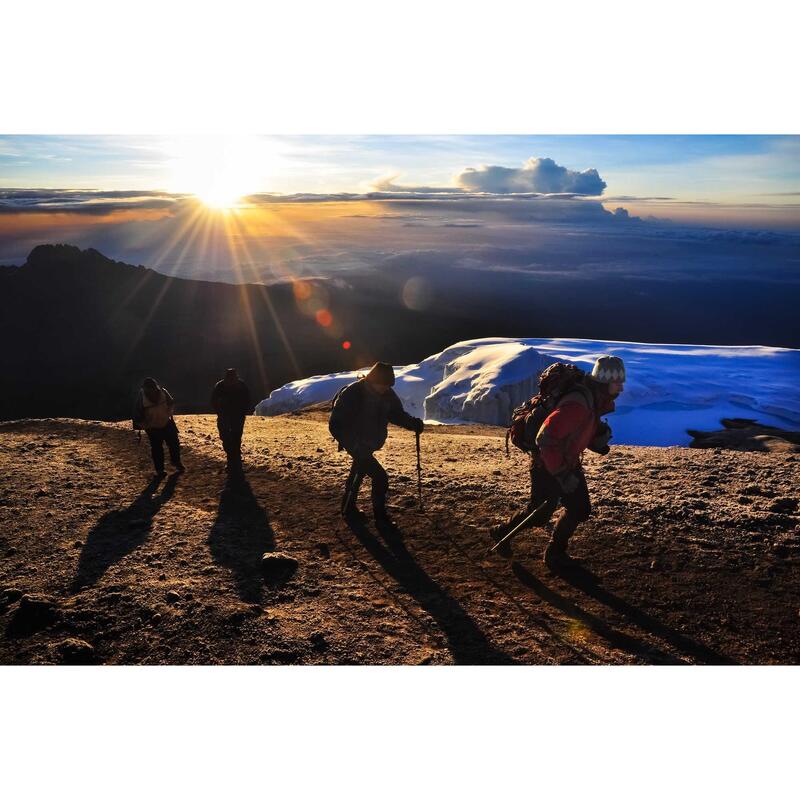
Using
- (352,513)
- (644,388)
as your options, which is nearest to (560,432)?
(352,513)

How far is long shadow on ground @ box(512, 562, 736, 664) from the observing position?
3.90 metres

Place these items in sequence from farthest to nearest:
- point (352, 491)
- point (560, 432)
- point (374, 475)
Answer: point (352, 491)
point (374, 475)
point (560, 432)

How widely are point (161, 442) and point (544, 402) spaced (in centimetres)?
606

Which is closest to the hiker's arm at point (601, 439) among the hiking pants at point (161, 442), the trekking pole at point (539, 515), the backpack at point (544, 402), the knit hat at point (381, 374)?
the backpack at point (544, 402)

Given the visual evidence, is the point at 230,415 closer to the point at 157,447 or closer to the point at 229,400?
the point at 229,400

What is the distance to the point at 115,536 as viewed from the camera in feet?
20.3

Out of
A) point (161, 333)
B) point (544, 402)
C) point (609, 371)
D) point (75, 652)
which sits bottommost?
point (161, 333)

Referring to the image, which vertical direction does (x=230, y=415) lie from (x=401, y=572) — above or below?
above

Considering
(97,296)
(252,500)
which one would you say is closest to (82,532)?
(252,500)

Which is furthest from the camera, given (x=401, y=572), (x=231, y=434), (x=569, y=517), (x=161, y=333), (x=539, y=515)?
(x=161, y=333)

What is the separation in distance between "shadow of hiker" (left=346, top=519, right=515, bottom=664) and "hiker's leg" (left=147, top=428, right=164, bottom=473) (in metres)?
3.69

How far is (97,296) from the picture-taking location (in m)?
135

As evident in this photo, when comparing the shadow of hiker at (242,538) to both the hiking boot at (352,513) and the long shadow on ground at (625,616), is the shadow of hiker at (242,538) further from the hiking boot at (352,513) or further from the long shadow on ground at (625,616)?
the long shadow on ground at (625,616)

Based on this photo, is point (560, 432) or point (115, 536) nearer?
point (560, 432)
